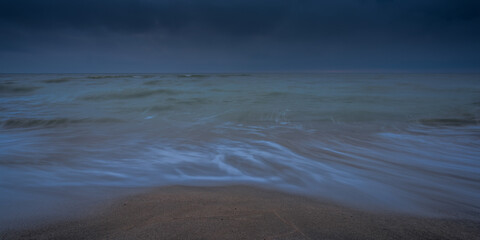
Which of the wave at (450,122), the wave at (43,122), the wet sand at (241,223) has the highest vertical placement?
the wave at (450,122)

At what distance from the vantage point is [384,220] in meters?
1.59

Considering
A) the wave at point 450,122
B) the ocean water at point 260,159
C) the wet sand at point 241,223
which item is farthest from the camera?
the wave at point 450,122

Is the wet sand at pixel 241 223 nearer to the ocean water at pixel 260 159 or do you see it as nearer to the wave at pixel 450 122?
the ocean water at pixel 260 159

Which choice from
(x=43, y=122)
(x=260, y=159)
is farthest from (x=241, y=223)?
(x=43, y=122)

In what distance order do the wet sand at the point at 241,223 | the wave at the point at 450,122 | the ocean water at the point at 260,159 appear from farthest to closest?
1. the wave at the point at 450,122
2. the ocean water at the point at 260,159
3. the wet sand at the point at 241,223

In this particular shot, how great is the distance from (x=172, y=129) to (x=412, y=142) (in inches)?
163

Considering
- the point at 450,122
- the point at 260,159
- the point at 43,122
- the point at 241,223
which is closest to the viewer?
the point at 241,223

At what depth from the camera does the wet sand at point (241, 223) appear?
1.41 m

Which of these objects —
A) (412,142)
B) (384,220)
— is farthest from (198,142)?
(412,142)

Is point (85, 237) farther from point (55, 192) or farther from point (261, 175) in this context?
point (261, 175)

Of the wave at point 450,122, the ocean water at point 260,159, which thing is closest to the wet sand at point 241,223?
the ocean water at point 260,159

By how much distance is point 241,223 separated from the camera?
59.7 inches

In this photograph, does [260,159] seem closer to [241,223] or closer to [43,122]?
[241,223]

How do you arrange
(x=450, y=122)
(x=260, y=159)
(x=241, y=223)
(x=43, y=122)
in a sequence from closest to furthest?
Answer: (x=241, y=223)
(x=260, y=159)
(x=450, y=122)
(x=43, y=122)
